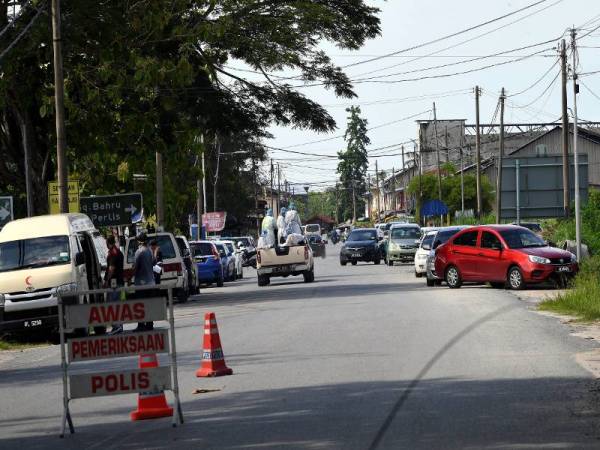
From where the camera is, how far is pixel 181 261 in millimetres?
32875

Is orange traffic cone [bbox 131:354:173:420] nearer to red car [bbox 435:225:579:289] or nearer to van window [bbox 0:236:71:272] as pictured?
van window [bbox 0:236:71:272]

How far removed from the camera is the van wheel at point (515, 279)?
2990cm

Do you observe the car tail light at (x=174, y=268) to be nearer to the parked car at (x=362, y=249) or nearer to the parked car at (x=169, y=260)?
the parked car at (x=169, y=260)

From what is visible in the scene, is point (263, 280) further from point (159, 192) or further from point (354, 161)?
point (354, 161)

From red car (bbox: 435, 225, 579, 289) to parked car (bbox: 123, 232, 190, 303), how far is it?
723cm

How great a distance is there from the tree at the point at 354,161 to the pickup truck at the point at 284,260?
100.0 m

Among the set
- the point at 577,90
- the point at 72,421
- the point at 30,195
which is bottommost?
the point at 72,421

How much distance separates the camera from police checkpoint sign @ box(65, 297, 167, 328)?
10867mm

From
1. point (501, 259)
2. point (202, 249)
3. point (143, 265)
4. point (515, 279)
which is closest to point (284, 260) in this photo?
point (202, 249)

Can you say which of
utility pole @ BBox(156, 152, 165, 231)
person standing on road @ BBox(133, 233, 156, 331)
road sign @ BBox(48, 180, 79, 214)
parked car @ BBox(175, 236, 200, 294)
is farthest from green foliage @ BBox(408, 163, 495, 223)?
person standing on road @ BBox(133, 233, 156, 331)

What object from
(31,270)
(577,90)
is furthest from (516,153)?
(31,270)

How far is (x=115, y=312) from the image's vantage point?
10.9 meters

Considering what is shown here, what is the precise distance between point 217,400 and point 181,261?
20.5 meters

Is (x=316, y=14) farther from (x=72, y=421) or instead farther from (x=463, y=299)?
(x=72, y=421)
